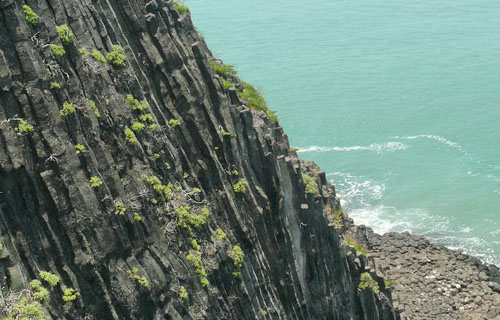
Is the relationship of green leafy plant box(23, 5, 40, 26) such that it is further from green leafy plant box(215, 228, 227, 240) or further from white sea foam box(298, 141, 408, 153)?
white sea foam box(298, 141, 408, 153)

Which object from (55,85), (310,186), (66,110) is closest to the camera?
(55,85)

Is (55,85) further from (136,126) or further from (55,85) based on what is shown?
(136,126)

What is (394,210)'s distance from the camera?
8644cm

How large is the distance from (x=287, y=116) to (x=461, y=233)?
35.2 m

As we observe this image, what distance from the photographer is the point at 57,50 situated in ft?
83.3

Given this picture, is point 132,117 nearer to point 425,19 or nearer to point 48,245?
point 48,245

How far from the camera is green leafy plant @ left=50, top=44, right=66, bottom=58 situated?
82.9 feet

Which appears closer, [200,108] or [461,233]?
[200,108]

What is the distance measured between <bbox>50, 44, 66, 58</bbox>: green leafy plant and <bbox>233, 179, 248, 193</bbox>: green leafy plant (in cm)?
1300

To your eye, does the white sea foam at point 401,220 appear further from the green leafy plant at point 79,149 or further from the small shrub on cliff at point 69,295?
the small shrub on cliff at point 69,295

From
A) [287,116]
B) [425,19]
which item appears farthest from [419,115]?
[425,19]

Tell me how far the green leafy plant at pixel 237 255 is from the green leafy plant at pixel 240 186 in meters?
3.26

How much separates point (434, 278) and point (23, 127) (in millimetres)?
54536

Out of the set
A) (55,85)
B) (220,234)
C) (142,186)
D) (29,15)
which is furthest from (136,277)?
(29,15)
